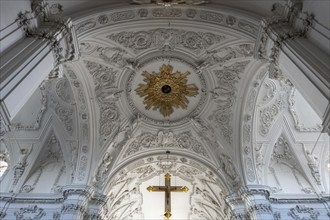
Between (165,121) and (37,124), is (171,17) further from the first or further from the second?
(37,124)

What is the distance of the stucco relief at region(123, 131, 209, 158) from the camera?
50.0 ft

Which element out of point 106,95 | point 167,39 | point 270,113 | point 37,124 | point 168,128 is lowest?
point 37,124

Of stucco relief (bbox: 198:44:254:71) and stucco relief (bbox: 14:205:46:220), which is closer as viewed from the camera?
stucco relief (bbox: 14:205:46:220)

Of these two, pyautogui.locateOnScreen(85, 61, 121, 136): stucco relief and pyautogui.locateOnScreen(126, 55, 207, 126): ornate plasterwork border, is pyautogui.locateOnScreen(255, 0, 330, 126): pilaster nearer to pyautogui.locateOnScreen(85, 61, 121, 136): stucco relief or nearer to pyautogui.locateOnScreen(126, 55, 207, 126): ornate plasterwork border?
pyautogui.locateOnScreen(126, 55, 207, 126): ornate plasterwork border

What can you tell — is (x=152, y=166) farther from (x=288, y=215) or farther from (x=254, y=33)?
(x=254, y=33)

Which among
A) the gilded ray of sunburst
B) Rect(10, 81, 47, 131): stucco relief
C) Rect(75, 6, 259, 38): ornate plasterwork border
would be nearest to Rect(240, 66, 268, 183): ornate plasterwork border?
the gilded ray of sunburst

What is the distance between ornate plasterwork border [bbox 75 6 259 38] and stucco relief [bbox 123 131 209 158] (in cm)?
619

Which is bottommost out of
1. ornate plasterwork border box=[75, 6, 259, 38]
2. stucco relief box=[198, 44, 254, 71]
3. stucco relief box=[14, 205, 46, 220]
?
stucco relief box=[14, 205, 46, 220]

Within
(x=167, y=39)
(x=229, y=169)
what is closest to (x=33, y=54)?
(x=167, y=39)

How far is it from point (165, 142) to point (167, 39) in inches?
213

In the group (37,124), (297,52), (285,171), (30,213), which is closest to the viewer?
(297,52)

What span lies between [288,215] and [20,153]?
11.9 m

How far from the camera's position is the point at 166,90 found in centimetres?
1477

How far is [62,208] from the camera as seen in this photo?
38.6 feet
